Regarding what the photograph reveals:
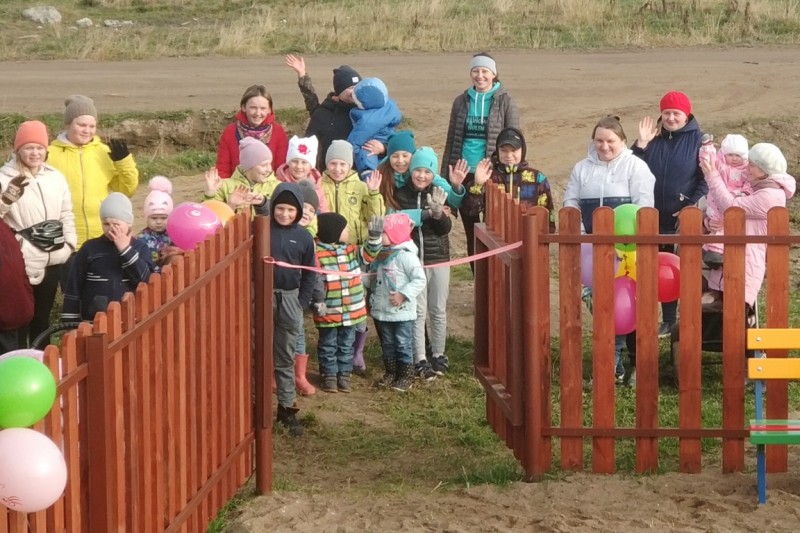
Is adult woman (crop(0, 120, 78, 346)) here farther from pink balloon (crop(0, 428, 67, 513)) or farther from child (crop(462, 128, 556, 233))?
pink balloon (crop(0, 428, 67, 513))

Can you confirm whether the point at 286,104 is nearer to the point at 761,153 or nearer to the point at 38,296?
the point at 38,296

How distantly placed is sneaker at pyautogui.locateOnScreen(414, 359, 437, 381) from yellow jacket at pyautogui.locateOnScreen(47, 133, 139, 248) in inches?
94.6

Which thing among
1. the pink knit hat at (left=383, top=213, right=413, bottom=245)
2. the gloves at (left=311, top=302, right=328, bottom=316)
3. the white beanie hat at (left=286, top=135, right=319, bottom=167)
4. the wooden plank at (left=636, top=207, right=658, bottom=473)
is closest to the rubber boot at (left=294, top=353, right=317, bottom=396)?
the gloves at (left=311, top=302, right=328, bottom=316)

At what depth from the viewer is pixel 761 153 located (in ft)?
28.7

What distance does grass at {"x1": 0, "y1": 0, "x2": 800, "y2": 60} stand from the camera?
83.4ft

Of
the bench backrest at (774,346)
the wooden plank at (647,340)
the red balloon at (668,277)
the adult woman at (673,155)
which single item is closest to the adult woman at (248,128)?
the adult woman at (673,155)

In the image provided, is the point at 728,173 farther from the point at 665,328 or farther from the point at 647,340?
the point at 647,340

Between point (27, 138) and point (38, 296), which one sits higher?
point (27, 138)

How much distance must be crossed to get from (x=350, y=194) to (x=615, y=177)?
185 centimetres

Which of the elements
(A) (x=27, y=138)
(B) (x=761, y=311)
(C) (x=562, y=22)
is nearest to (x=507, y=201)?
(A) (x=27, y=138)

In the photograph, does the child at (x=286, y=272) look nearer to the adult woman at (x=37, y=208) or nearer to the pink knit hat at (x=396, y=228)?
the pink knit hat at (x=396, y=228)

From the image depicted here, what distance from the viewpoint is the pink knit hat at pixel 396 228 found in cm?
941

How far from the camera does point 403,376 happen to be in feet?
32.0

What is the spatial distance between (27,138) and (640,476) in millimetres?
4511
